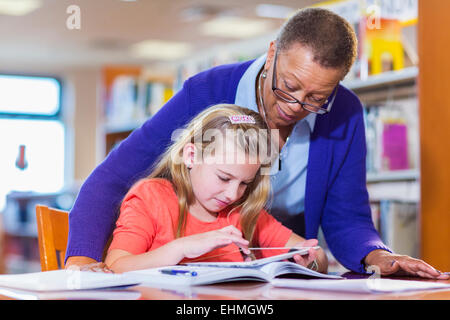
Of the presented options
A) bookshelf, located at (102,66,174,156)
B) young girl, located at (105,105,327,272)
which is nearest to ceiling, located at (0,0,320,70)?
bookshelf, located at (102,66,174,156)

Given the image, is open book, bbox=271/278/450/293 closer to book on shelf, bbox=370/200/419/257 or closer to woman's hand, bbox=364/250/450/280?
woman's hand, bbox=364/250/450/280

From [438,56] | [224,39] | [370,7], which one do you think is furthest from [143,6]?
[438,56]

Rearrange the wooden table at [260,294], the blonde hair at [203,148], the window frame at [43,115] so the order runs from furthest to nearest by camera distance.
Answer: the window frame at [43,115], the blonde hair at [203,148], the wooden table at [260,294]

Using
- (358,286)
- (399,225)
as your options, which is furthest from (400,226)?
(358,286)

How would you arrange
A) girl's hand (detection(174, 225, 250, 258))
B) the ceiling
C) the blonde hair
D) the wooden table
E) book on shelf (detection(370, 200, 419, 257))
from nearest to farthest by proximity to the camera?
the wooden table < girl's hand (detection(174, 225, 250, 258)) < the blonde hair < book on shelf (detection(370, 200, 419, 257)) < the ceiling

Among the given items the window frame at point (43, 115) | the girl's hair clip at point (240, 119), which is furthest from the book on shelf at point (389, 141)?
the window frame at point (43, 115)

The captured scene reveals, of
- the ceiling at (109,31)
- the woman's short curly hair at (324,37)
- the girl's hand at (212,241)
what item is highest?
the ceiling at (109,31)

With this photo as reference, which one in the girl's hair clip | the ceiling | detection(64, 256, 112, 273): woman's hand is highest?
the ceiling

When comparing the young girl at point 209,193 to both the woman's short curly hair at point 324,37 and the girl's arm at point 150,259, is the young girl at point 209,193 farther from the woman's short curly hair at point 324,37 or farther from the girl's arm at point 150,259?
the woman's short curly hair at point 324,37

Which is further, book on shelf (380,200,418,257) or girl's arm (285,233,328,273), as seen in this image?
book on shelf (380,200,418,257)

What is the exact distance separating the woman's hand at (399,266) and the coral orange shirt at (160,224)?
0.18m

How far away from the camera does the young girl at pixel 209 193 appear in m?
1.17

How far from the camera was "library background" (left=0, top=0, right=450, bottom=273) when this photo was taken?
2221 mm

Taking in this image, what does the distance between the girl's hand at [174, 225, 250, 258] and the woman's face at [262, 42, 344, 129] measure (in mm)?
362
